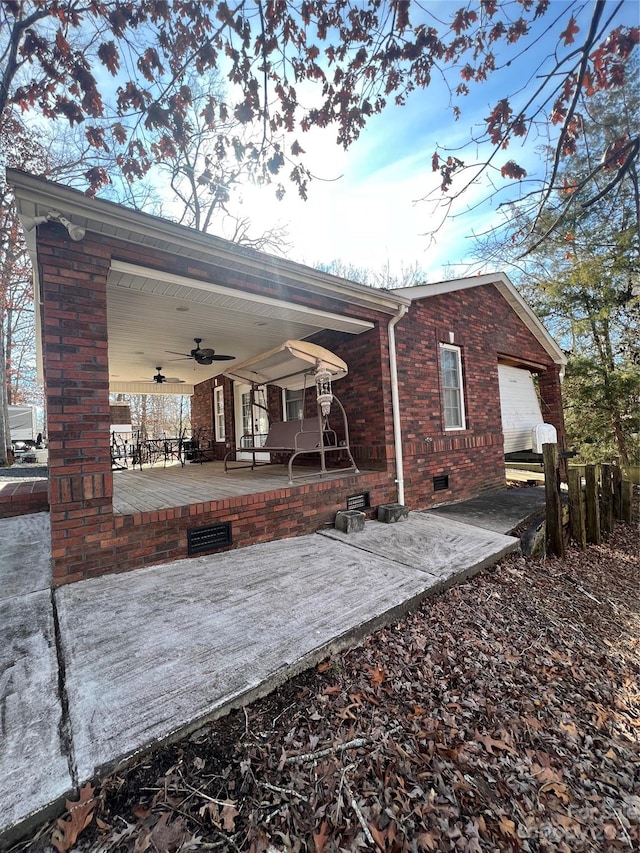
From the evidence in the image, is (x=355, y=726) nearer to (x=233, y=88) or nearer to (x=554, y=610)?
(x=554, y=610)

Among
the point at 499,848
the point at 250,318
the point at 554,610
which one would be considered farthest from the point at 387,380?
the point at 499,848

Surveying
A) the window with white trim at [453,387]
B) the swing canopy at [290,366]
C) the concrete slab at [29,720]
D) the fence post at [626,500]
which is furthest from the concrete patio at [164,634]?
the fence post at [626,500]

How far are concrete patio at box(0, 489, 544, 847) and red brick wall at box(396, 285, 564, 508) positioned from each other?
2035 mm

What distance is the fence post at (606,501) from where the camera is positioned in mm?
5996

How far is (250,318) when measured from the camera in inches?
227

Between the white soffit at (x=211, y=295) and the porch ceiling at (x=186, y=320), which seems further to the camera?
the porch ceiling at (x=186, y=320)

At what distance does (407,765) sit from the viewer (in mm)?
1654

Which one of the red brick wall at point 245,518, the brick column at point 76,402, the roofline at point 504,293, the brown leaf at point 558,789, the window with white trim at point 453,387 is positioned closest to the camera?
the brown leaf at point 558,789

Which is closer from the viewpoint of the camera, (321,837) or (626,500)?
(321,837)

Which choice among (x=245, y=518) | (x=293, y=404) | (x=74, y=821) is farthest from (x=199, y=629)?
(x=293, y=404)

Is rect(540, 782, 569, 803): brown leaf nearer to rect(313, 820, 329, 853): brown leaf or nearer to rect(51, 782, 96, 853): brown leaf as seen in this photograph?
rect(313, 820, 329, 853): brown leaf

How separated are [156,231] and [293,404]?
15.8ft

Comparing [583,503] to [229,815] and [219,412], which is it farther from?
[219,412]

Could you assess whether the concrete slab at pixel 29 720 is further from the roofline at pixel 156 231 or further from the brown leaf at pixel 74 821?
the roofline at pixel 156 231
